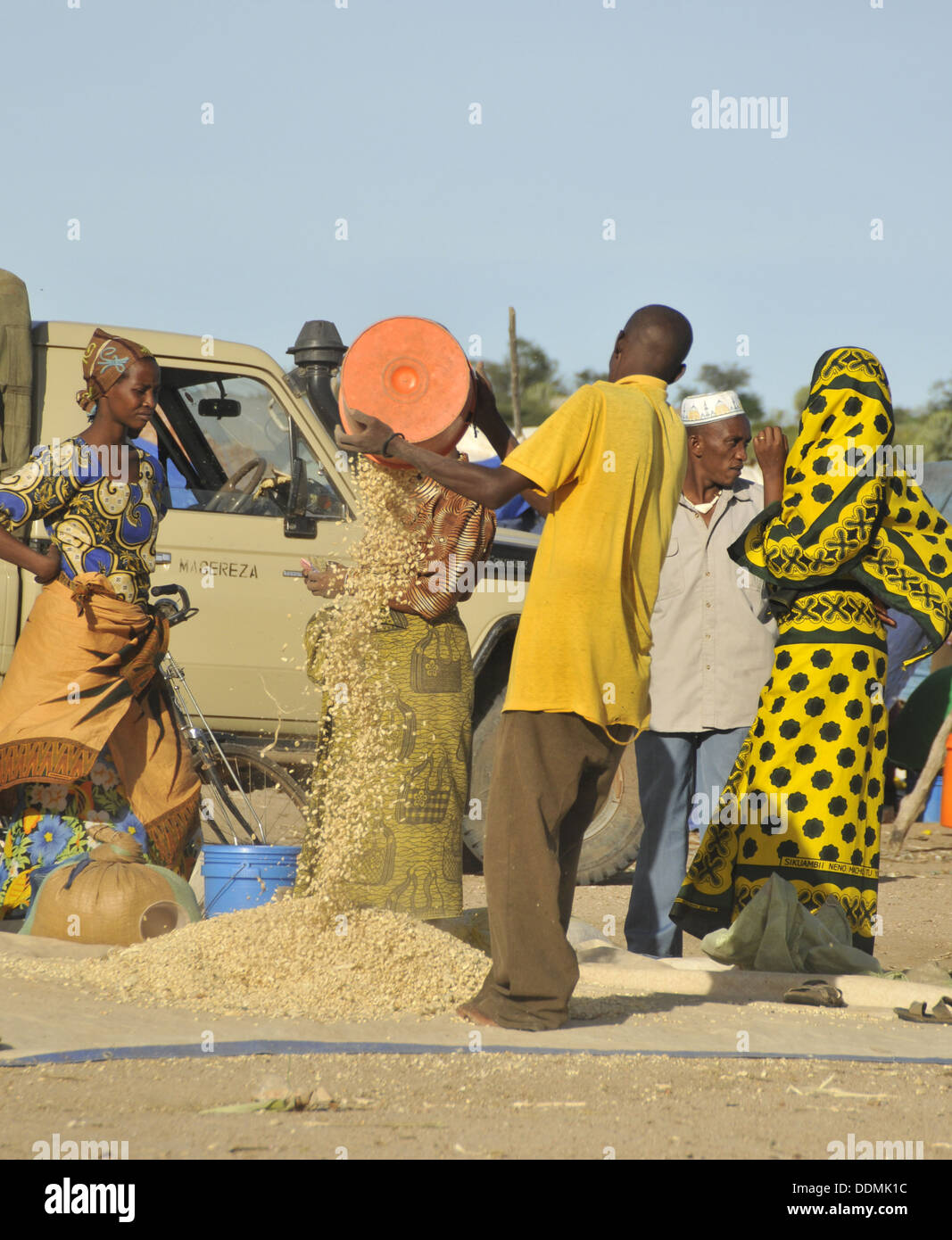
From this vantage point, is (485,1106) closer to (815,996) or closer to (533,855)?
(533,855)

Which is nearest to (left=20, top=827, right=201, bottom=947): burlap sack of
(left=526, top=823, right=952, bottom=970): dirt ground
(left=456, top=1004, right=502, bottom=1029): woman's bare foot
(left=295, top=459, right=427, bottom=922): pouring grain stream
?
(left=295, top=459, right=427, bottom=922): pouring grain stream

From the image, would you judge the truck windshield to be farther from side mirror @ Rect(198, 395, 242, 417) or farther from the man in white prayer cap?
the man in white prayer cap

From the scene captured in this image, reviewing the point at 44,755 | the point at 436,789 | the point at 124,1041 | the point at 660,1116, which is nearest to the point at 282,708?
the point at 44,755

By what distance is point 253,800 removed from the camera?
6.68 meters

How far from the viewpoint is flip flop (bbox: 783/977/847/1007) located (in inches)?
178

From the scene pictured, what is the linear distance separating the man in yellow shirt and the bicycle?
2.23 m

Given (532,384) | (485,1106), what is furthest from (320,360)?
A: (532,384)

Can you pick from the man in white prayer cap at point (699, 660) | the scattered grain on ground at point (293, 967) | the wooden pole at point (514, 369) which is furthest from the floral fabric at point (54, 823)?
the wooden pole at point (514, 369)

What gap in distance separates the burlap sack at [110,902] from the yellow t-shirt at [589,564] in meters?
1.81

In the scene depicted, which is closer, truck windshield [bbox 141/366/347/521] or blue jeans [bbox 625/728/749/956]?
blue jeans [bbox 625/728/749/956]

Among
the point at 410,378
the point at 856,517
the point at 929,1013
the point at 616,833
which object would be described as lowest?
the point at 616,833

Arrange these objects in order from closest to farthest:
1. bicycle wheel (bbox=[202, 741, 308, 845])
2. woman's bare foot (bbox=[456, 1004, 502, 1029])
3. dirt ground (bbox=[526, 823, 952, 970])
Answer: woman's bare foot (bbox=[456, 1004, 502, 1029]) → bicycle wheel (bbox=[202, 741, 308, 845]) → dirt ground (bbox=[526, 823, 952, 970])

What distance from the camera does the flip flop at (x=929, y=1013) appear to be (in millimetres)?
4430

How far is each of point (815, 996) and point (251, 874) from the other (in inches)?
77.0
